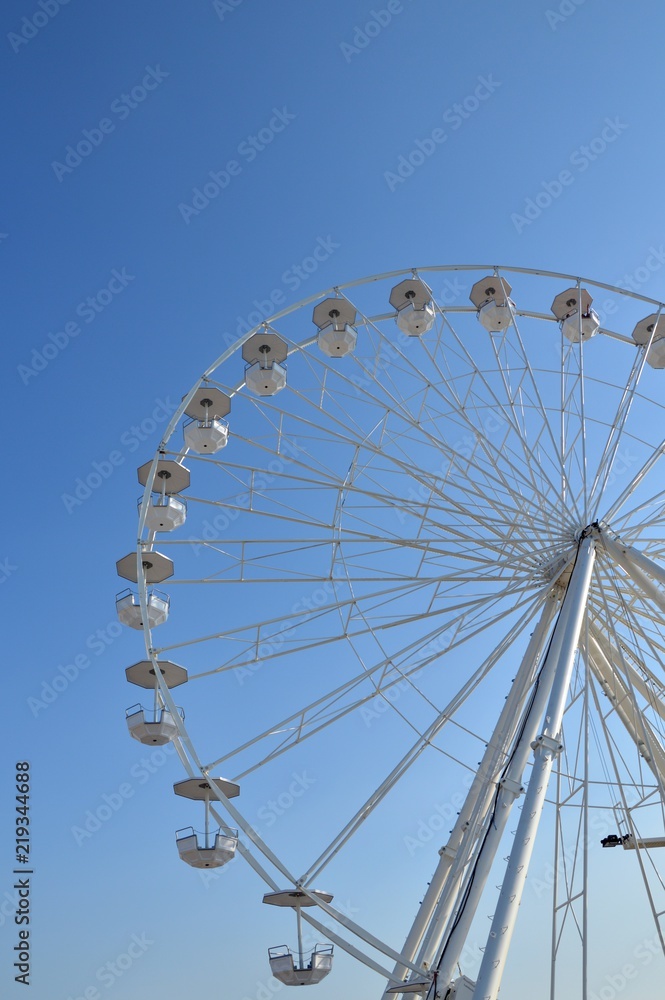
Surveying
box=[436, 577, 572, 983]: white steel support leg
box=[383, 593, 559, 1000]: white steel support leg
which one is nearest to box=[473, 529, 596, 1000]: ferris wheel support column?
box=[436, 577, 572, 983]: white steel support leg

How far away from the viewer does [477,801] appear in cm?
1559

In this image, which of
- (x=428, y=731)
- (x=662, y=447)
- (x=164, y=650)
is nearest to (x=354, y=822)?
(x=428, y=731)

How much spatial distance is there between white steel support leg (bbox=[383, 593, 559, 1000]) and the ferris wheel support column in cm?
175

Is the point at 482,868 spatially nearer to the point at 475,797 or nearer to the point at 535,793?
the point at 535,793

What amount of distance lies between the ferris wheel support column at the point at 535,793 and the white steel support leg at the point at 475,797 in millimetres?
1749

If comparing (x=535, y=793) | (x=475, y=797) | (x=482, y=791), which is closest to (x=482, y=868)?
(x=535, y=793)

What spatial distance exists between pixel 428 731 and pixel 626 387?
7.50 m

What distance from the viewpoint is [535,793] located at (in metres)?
12.0

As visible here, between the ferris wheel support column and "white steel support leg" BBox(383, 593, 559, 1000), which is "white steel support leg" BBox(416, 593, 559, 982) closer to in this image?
"white steel support leg" BBox(383, 593, 559, 1000)

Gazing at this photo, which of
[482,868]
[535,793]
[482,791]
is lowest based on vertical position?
[482,868]

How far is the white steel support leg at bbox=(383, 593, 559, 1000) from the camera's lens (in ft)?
50.3

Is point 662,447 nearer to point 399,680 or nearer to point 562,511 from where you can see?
point 562,511

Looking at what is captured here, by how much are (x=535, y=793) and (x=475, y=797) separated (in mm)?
4221

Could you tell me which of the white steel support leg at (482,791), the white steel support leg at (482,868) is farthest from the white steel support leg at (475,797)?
the white steel support leg at (482,868)
